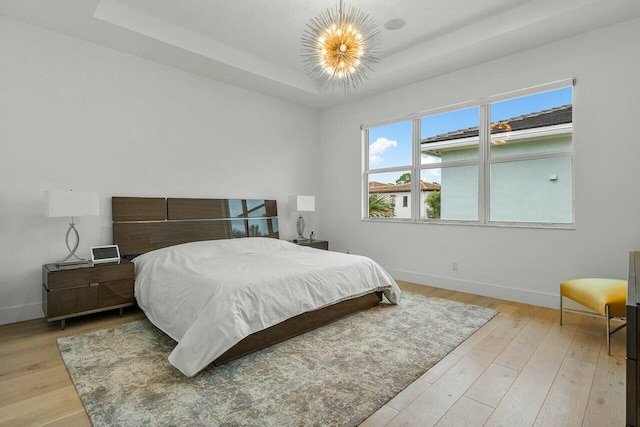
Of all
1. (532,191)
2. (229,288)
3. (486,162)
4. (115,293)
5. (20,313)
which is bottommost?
(20,313)

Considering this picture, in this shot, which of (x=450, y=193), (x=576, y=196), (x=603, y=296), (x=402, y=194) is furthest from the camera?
(x=402, y=194)

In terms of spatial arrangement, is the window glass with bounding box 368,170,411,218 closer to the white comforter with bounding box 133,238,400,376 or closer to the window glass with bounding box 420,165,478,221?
the window glass with bounding box 420,165,478,221

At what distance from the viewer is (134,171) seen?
12.2 feet

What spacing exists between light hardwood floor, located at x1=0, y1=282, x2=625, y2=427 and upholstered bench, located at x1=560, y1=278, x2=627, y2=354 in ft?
0.89

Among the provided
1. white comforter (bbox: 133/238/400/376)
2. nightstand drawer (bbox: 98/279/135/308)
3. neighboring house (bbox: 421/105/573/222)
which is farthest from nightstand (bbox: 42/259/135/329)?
neighboring house (bbox: 421/105/573/222)

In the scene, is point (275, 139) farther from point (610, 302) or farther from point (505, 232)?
point (610, 302)

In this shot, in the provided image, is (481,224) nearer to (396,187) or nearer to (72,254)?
(396,187)

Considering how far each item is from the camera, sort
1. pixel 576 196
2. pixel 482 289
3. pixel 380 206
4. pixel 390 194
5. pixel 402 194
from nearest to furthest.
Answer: pixel 576 196
pixel 482 289
pixel 402 194
pixel 390 194
pixel 380 206

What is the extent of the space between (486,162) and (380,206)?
1.64 meters

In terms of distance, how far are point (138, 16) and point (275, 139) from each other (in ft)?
7.54

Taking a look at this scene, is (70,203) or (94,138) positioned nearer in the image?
(70,203)

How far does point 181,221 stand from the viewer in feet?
13.1

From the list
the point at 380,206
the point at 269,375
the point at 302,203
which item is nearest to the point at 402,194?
the point at 380,206

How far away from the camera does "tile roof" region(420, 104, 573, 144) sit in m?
3.47
